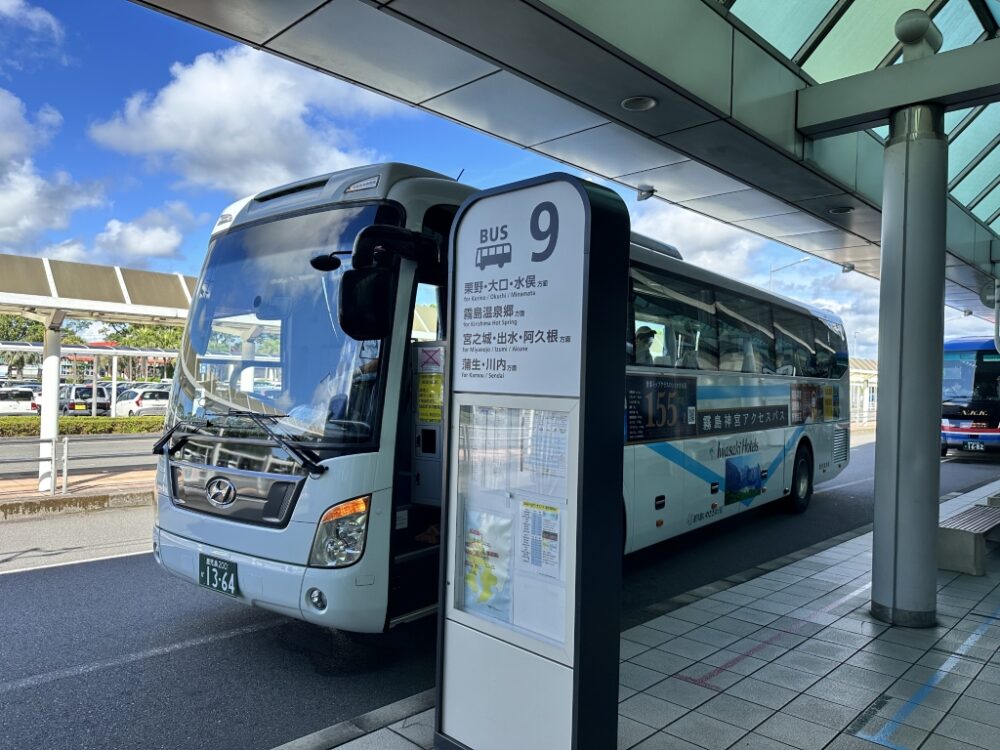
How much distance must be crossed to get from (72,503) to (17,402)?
27490 millimetres

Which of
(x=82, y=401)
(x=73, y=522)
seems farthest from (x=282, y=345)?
(x=82, y=401)

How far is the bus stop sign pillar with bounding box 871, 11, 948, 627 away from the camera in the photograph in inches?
209

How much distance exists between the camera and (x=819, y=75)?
23.5ft

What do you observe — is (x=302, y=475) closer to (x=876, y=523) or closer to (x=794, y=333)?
(x=876, y=523)

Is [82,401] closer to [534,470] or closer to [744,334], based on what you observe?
[744,334]

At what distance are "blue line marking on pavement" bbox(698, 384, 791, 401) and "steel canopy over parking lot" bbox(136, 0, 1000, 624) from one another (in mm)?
2363

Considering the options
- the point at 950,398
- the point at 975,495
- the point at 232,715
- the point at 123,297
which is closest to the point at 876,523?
the point at 232,715

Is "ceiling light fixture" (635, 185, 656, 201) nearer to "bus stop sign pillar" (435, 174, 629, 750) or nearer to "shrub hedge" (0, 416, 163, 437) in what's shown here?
"bus stop sign pillar" (435, 174, 629, 750)

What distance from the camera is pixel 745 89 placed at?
6.06m

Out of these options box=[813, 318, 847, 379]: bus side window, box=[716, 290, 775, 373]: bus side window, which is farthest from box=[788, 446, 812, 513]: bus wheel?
box=[716, 290, 775, 373]: bus side window

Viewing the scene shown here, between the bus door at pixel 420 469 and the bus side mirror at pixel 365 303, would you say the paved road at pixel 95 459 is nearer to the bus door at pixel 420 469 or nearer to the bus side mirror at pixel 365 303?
the bus door at pixel 420 469

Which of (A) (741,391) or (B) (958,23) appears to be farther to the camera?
(A) (741,391)

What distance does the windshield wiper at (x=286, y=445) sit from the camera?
13.5ft

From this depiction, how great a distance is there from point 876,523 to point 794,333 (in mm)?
5670
